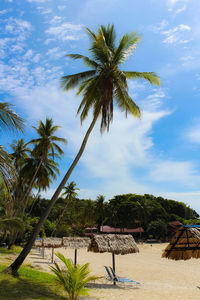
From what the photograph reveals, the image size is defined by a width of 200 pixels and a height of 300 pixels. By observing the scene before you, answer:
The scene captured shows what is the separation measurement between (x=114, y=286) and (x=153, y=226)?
39.3m

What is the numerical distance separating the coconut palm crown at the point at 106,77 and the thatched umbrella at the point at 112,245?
23.9 ft

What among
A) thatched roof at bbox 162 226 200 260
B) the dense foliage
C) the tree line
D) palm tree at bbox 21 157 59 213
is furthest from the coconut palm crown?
the dense foliage

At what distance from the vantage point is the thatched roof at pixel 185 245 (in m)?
9.02

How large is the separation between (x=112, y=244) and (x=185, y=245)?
598 cm

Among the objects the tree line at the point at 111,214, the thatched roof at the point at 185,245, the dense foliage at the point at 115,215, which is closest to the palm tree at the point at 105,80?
the thatched roof at the point at 185,245

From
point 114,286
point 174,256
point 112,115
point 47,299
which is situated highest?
point 112,115

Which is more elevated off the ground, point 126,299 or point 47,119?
point 47,119

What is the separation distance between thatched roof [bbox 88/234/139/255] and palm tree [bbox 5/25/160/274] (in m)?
4.44

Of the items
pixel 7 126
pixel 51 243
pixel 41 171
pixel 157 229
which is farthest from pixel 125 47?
pixel 157 229

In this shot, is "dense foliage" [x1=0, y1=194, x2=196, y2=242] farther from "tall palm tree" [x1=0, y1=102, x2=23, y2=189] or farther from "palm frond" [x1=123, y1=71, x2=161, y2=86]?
"tall palm tree" [x1=0, y1=102, x2=23, y2=189]

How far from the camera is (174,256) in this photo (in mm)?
9625

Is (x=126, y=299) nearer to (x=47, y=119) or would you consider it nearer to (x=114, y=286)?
(x=114, y=286)

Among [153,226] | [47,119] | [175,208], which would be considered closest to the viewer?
[47,119]

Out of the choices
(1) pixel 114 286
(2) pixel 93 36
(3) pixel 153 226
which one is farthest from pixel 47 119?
(3) pixel 153 226
